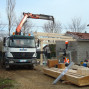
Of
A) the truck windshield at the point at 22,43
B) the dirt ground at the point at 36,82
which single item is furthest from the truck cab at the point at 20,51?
the dirt ground at the point at 36,82

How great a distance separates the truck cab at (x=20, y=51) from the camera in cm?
1027

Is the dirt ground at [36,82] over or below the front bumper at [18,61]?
below

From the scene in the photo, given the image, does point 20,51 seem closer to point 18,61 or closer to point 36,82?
point 18,61

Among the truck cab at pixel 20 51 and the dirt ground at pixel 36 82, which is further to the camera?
the truck cab at pixel 20 51

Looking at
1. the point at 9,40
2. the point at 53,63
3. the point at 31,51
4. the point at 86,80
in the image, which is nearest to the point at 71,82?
the point at 86,80

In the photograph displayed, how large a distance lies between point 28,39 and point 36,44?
829 mm

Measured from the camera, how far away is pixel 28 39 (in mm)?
10828

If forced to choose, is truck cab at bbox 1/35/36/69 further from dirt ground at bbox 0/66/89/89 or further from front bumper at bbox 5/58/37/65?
dirt ground at bbox 0/66/89/89

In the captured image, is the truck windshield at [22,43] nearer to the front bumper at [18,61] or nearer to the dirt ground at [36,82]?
the front bumper at [18,61]

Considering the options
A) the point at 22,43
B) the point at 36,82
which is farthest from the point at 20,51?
the point at 36,82

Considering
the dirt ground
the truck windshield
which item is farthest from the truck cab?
the dirt ground

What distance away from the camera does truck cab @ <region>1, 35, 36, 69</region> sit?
1027 cm

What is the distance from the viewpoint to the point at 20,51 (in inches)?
408

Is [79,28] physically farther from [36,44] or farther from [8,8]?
[36,44]
